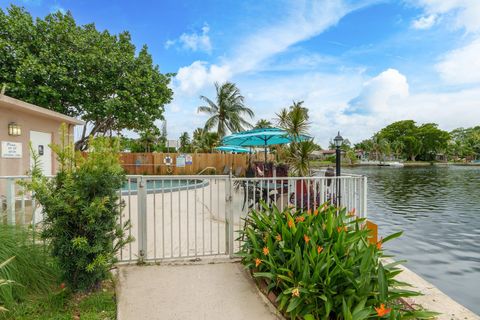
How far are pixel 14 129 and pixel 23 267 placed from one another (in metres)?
5.38

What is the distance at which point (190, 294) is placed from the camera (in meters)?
2.71

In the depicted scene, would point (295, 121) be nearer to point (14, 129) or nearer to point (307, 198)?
point (307, 198)

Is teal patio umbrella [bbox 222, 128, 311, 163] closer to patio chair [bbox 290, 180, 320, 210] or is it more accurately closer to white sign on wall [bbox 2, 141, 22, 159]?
patio chair [bbox 290, 180, 320, 210]

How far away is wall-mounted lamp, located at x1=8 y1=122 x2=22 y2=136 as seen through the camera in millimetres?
6516

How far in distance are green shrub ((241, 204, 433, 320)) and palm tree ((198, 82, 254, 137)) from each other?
23.2 metres

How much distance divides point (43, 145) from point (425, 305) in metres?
9.13

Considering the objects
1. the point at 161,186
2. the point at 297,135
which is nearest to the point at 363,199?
the point at 297,135

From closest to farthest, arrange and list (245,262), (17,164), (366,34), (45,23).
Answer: (245,262) → (17,164) → (366,34) → (45,23)

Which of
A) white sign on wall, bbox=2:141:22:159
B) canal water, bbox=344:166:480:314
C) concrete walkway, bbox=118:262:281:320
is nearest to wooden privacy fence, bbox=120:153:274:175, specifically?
canal water, bbox=344:166:480:314

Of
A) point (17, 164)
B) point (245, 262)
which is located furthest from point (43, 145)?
point (245, 262)

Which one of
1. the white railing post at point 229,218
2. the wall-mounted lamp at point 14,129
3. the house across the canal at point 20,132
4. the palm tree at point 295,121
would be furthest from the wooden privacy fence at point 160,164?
the white railing post at point 229,218

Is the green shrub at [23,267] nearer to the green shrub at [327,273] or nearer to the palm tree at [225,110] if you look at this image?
the green shrub at [327,273]

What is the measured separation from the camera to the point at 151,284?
2910 millimetres

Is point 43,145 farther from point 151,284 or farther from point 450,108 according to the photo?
point 450,108
